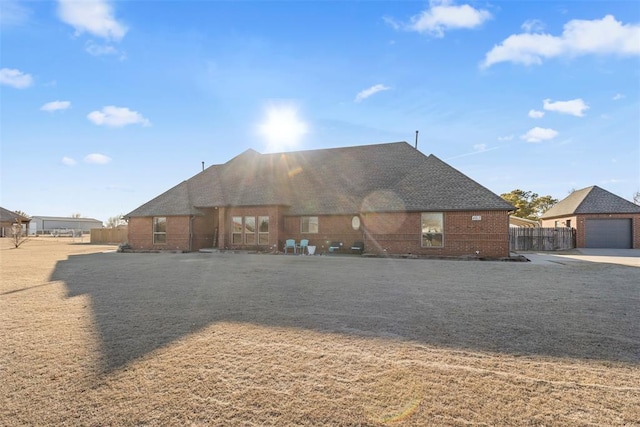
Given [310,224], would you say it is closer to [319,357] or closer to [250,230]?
[250,230]

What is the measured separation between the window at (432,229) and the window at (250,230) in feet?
33.8

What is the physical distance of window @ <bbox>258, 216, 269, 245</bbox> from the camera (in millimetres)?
20922

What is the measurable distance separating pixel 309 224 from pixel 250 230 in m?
3.83

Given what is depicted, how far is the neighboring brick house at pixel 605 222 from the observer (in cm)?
2477

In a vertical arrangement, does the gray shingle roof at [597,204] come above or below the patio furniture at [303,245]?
above

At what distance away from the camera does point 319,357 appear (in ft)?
13.6

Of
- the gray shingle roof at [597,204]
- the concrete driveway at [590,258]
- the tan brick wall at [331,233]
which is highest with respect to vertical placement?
the gray shingle roof at [597,204]

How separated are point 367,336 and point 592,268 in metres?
12.7

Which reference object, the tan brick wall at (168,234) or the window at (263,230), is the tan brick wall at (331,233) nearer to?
the window at (263,230)

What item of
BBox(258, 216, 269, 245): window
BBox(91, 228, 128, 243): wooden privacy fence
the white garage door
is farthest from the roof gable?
the white garage door

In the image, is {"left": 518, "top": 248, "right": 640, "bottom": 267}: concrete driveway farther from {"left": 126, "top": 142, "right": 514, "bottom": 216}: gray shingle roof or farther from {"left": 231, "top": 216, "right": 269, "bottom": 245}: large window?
{"left": 231, "top": 216, "right": 269, "bottom": 245}: large window

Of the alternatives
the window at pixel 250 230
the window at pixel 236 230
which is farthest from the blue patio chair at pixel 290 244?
the window at pixel 236 230

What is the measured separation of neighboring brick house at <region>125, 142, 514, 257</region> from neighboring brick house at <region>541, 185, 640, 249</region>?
560 inches

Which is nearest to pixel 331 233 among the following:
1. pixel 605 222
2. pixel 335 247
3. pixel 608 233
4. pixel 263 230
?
pixel 335 247
